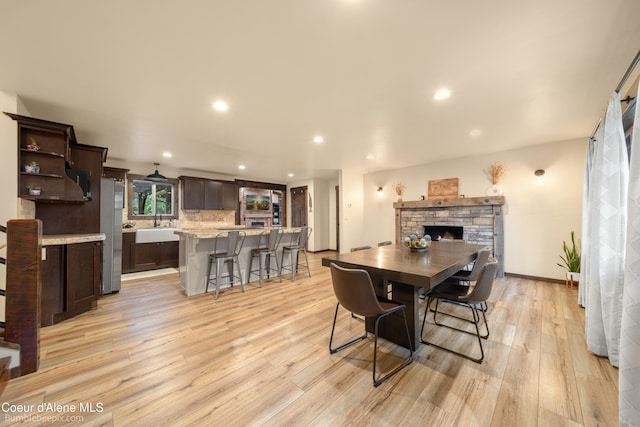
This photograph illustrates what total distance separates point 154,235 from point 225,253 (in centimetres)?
267

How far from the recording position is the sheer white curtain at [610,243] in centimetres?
194

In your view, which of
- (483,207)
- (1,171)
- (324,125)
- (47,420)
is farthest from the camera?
(483,207)

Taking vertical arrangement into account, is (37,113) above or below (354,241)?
above

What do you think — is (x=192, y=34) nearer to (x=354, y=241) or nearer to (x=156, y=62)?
(x=156, y=62)

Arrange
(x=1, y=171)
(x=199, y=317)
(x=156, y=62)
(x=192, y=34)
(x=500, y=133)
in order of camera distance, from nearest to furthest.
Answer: (x=192, y=34)
(x=156, y=62)
(x=1, y=171)
(x=199, y=317)
(x=500, y=133)

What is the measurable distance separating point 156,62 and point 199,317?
2.66 m

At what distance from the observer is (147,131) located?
3.59 meters

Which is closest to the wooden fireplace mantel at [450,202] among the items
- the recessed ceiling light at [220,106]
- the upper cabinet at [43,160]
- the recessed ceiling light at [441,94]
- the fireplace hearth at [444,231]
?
the fireplace hearth at [444,231]

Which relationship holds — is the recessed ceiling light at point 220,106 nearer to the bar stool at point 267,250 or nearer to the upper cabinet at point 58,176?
the upper cabinet at point 58,176

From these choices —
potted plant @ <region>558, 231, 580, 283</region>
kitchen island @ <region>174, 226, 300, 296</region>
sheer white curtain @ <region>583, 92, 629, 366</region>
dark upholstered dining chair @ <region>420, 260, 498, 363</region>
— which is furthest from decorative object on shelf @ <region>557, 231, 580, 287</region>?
kitchen island @ <region>174, 226, 300, 296</region>

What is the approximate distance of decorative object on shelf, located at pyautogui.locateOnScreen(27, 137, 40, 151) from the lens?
2613 millimetres

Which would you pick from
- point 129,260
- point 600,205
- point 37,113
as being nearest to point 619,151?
point 600,205

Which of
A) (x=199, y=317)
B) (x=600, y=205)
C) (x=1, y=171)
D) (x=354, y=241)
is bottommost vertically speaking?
(x=199, y=317)

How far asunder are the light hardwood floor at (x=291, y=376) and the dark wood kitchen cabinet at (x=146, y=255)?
2440 mm
